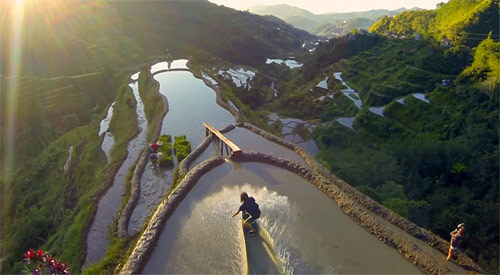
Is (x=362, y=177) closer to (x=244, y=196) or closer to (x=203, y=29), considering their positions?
(x=244, y=196)

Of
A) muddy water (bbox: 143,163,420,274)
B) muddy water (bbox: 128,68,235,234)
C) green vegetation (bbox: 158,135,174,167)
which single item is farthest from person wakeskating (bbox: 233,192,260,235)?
green vegetation (bbox: 158,135,174,167)

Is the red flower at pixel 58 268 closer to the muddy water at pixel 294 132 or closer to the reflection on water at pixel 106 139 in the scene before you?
the reflection on water at pixel 106 139

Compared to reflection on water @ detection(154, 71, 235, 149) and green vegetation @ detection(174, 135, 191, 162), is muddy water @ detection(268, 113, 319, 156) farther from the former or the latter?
green vegetation @ detection(174, 135, 191, 162)

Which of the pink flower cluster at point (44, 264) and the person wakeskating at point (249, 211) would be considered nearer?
the pink flower cluster at point (44, 264)

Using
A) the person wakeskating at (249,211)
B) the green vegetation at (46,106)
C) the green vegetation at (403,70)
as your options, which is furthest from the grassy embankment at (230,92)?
the green vegetation at (46,106)

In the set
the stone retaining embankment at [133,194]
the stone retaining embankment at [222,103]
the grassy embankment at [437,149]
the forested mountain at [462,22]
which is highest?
the forested mountain at [462,22]

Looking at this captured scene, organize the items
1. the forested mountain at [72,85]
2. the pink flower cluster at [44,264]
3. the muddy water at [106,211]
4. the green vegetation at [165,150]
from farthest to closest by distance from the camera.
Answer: the forested mountain at [72,85], the green vegetation at [165,150], the muddy water at [106,211], the pink flower cluster at [44,264]
